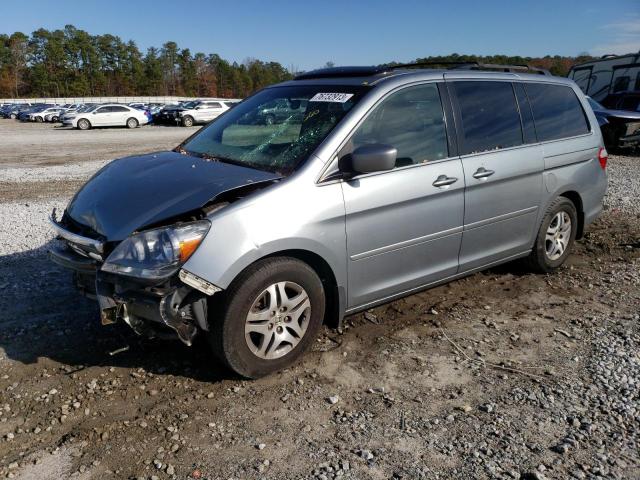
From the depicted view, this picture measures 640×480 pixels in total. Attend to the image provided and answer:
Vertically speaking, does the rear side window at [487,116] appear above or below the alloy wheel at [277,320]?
above

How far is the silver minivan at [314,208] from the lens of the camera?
3.07 meters

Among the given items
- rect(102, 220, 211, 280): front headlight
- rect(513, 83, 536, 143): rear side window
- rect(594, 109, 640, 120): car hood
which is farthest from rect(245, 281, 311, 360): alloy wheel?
rect(594, 109, 640, 120): car hood

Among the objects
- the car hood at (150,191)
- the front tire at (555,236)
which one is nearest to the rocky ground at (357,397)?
the front tire at (555,236)

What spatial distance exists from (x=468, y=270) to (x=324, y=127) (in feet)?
5.91

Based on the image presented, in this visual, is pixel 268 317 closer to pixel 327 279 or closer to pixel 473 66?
pixel 327 279

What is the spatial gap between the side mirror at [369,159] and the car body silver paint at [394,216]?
85 mm

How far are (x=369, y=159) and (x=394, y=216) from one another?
546mm

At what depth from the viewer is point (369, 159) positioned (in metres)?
3.38

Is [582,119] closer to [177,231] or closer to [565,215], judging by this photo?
[565,215]

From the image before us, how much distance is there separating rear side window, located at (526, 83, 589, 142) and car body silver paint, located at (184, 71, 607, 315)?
0.33ft

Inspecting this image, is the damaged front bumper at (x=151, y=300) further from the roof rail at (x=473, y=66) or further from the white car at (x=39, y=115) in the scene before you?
the white car at (x=39, y=115)

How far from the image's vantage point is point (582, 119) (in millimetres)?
5379

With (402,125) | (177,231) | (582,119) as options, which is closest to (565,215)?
(582,119)

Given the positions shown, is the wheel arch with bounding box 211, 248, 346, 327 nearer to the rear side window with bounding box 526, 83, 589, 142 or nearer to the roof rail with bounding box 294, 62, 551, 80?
the roof rail with bounding box 294, 62, 551, 80
